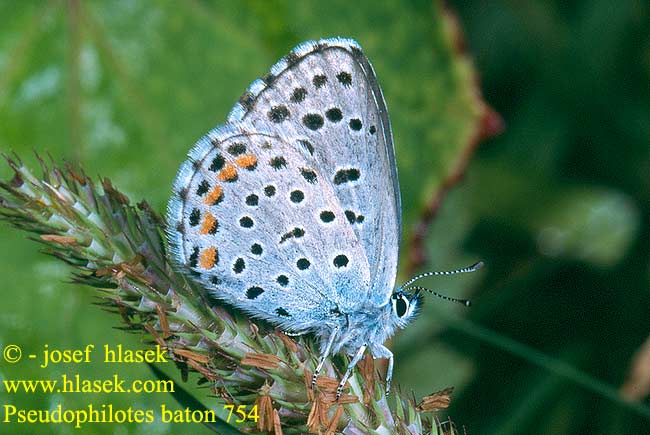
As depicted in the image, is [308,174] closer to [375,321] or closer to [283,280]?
[283,280]

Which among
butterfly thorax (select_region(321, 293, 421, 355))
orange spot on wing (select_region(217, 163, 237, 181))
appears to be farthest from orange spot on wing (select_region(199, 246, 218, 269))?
butterfly thorax (select_region(321, 293, 421, 355))

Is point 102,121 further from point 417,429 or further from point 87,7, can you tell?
point 417,429

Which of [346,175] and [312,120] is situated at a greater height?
[312,120]

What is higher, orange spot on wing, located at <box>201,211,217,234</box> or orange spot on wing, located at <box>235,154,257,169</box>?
orange spot on wing, located at <box>235,154,257,169</box>

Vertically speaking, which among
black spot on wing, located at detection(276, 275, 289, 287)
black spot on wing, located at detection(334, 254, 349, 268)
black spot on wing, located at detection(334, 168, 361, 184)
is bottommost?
black spot on wing, located at detection(276, 275, 289, 287)

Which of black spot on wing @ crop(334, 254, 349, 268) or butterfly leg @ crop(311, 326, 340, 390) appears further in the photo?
black spot on wing @ crop(334, 254, 349, 268)

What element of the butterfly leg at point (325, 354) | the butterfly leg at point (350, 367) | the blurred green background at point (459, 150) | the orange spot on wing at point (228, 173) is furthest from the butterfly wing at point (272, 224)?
the blurred green background at point (459, 150)

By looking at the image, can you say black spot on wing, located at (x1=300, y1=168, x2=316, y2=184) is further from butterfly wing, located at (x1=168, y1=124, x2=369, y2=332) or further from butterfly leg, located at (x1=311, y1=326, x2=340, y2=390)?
butterfly leg, located at (x1=311, y1=326, x2=340, y2=390)
